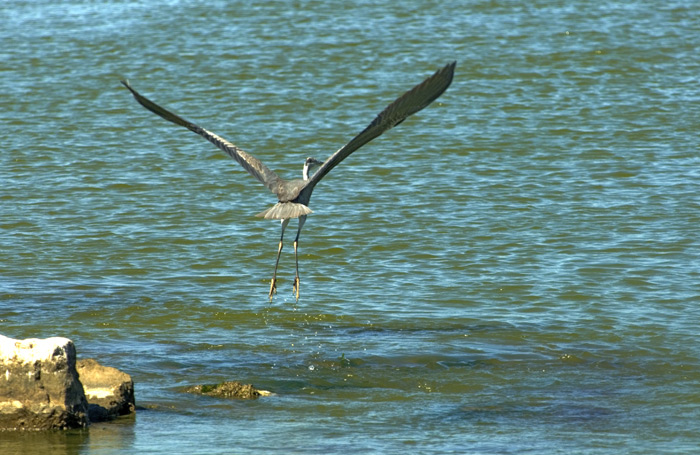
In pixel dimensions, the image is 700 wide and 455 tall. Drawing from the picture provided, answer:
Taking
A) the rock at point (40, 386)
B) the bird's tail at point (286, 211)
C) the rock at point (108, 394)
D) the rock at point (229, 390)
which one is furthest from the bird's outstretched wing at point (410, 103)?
the rock at point (40, 386)

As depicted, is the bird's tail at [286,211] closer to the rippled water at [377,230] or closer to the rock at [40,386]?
the rippled water at [377,230]

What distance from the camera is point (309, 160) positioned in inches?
473

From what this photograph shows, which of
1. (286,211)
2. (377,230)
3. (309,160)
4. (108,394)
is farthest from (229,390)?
(377,230)

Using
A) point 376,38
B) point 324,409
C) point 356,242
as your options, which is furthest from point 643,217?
point 376,38

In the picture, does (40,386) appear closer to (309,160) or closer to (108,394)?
(108,394)

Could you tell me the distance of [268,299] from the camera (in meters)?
13.1

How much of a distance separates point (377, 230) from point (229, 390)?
668 cm

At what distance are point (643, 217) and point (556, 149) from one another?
4.02m

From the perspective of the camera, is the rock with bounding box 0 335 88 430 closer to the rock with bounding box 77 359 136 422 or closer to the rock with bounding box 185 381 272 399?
the rock with bounding box 77 359 136 422

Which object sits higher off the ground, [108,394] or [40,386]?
[40,386]

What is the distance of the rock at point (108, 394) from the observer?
8.65 m

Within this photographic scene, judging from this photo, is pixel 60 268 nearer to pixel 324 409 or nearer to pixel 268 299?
pixel 268 299

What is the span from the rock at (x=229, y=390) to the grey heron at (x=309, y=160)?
1.79 meters

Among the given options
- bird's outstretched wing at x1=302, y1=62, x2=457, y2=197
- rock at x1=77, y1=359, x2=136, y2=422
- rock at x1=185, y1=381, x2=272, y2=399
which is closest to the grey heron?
bird's outstretched wing at x1=302, y1=62, x2=457, y2=197
